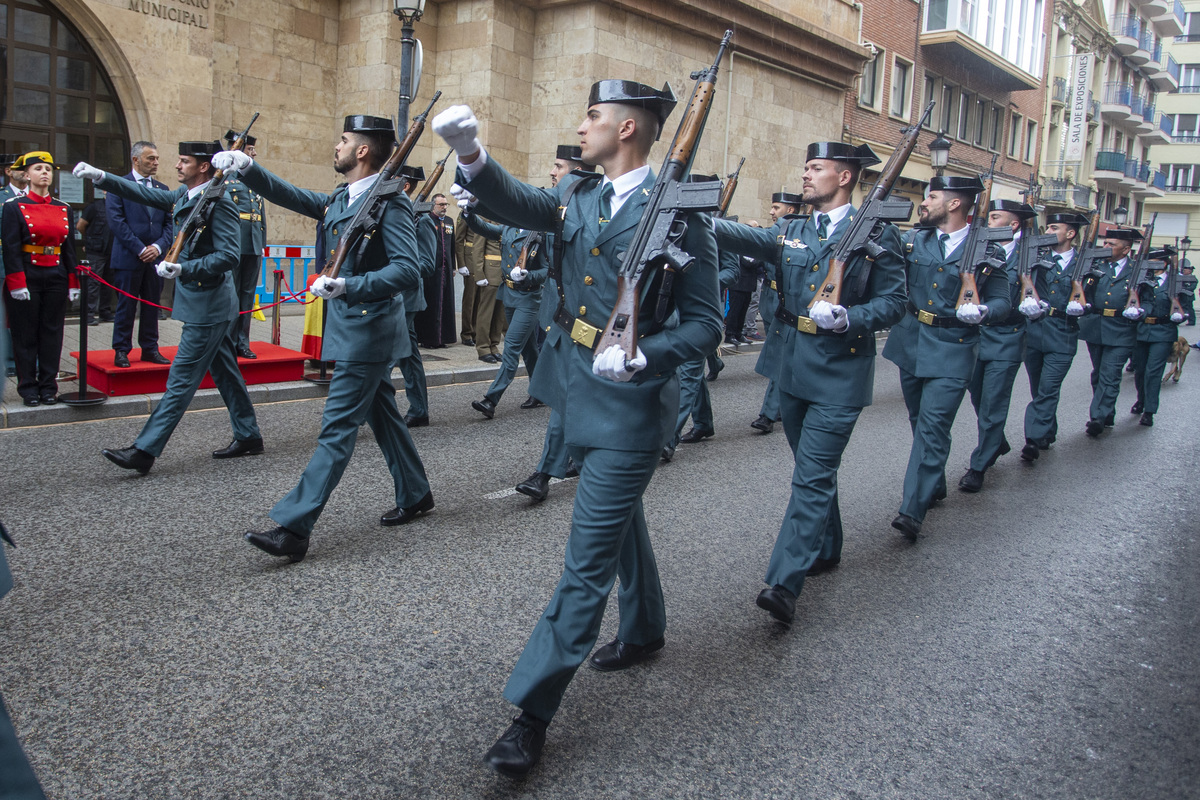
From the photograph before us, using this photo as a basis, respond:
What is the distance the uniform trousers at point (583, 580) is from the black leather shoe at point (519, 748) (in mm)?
48

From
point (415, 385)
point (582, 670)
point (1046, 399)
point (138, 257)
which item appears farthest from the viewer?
point (138, 257)

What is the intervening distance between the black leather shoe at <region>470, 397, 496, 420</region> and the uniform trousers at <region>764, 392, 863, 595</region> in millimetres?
4566

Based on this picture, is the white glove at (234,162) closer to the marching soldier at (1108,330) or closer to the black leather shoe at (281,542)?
the black leather shoe at (281,542)

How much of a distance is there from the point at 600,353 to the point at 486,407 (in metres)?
5.89

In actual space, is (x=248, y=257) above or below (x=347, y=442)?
above

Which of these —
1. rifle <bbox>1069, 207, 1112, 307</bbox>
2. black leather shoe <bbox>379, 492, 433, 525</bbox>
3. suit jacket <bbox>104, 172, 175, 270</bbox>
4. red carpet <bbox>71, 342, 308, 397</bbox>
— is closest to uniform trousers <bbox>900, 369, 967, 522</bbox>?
black leather shoe <bbox>379, 492, 433, 525</bbox>

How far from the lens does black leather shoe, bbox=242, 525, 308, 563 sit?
14.2 ft

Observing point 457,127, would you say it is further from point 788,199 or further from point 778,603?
point 788,199

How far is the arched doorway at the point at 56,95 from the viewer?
39.7ft

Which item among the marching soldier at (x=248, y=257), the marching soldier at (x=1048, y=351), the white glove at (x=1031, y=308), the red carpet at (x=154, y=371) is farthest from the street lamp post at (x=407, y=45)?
the marching soldier at (x=1048, y=351)

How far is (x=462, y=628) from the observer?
150 inches

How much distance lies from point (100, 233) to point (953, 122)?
27851 mm

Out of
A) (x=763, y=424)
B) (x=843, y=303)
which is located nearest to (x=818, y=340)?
(x=843, y=303)

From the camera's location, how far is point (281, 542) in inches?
173
